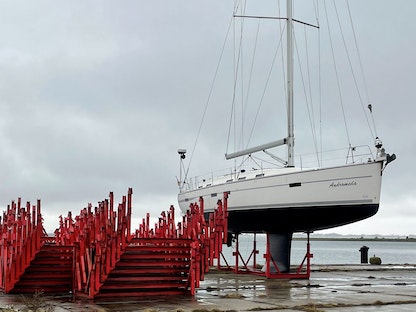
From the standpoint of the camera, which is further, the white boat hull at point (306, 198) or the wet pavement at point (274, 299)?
the white boat hull at point (306, 198)

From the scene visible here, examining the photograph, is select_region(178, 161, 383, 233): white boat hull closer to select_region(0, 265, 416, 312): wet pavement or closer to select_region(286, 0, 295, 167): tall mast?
select_region(286, 0, 295, 167): tall mast

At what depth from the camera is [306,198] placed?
20062 millimetres

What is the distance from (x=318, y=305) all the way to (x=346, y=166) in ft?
24.2

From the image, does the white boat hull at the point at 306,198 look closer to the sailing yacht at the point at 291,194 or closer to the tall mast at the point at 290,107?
the sailing yacht at the point at 291,194

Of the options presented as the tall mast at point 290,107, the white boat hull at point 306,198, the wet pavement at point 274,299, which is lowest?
the wet pavement at point 274,299

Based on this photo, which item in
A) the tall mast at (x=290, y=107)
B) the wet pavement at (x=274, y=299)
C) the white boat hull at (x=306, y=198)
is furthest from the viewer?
the tall mast at (x=290, y=107)

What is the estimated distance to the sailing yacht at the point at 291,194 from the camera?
1923 cm

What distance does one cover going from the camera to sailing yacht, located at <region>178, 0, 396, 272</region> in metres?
19.2

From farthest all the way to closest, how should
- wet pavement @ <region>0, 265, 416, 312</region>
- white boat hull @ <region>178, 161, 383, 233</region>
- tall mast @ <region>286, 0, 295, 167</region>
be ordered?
tall mast @ <region>286, 0, 295, 167</region>
white boat hull @ <region>178, 161, 383, 233</region>
wet pavement @ <region>0, 265, 416, 312</region>

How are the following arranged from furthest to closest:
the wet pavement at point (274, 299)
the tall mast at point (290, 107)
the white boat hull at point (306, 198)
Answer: the tall mast at point (290, 107), the white boat hull at point (306, 198), the wet pavement at point (274, 299)

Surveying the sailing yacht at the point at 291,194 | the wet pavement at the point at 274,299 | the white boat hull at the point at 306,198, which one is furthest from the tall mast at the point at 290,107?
the wet pavement at the point at 274,299

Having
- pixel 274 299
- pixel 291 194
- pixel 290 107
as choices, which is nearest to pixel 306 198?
pixel 291 194

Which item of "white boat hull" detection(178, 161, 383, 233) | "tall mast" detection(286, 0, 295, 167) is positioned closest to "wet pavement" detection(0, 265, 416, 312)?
"white boat hull" detection(178, 161, 383, 233)

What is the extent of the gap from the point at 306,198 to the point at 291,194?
2.12 feet
